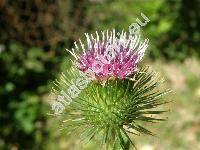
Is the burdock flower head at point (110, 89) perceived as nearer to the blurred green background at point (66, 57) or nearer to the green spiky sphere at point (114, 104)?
the green spiky sphere at point (114, 104)

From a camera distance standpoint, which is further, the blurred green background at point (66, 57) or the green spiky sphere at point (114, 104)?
the blurred green background at point (66, 57)

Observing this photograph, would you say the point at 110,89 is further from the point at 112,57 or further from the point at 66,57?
the point at 66,57

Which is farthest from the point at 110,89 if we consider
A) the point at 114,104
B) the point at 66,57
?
the point at 66,57

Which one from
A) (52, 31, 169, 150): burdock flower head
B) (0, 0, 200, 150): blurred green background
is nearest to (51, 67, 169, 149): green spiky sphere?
(52, 31, 169, 150): burdock flower head

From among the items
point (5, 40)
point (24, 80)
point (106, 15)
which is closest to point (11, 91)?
point (24, 80)

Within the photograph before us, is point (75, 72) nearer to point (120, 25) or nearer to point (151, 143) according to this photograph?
point (151, 143)

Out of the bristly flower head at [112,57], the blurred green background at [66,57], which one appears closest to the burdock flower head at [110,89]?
the bristly flower head at [112,57]

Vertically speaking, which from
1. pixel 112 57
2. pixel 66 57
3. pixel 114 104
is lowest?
pixel 114 104
